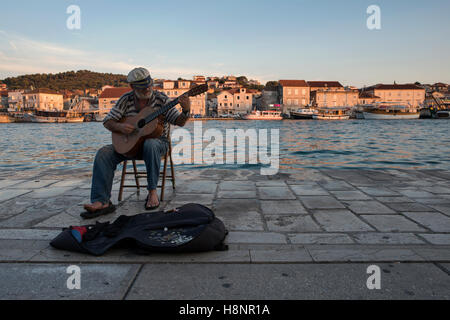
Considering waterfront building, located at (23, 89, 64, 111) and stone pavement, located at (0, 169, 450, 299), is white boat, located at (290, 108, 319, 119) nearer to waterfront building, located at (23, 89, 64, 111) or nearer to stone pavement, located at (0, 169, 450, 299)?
stone pavement, located at (0, 169, 450, 299)

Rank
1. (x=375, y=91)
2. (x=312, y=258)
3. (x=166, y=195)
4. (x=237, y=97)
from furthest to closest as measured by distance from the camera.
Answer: (x=375, y=91)
(x=237, y=97)
(x=166, y=195)
(x=312, y=258)

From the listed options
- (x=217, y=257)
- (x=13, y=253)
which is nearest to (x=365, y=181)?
(x=217, y=257)

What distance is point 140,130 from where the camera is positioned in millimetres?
3074

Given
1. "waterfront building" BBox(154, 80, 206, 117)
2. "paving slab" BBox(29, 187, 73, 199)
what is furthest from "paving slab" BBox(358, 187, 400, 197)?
"waterfront building" BBox(154, 80, 206, 117)

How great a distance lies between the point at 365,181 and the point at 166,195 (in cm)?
281

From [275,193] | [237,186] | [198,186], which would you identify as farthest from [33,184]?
[275,193]

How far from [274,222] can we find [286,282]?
1.02 meters

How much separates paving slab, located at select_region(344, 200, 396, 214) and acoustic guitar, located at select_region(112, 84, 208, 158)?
201 centimetres

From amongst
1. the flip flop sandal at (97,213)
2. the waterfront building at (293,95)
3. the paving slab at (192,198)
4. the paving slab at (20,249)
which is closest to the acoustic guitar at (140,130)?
the flip flop sandal at (97,213)

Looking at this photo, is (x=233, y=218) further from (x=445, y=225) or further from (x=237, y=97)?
(x=237, y=97)

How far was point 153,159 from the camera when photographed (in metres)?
3.08

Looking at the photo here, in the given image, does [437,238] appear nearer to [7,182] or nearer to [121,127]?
[121,127]

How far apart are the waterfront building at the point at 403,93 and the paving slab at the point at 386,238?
7899 centimetres

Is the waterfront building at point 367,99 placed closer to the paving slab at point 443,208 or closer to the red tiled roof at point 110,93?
the red tiled roof at point 110,93
